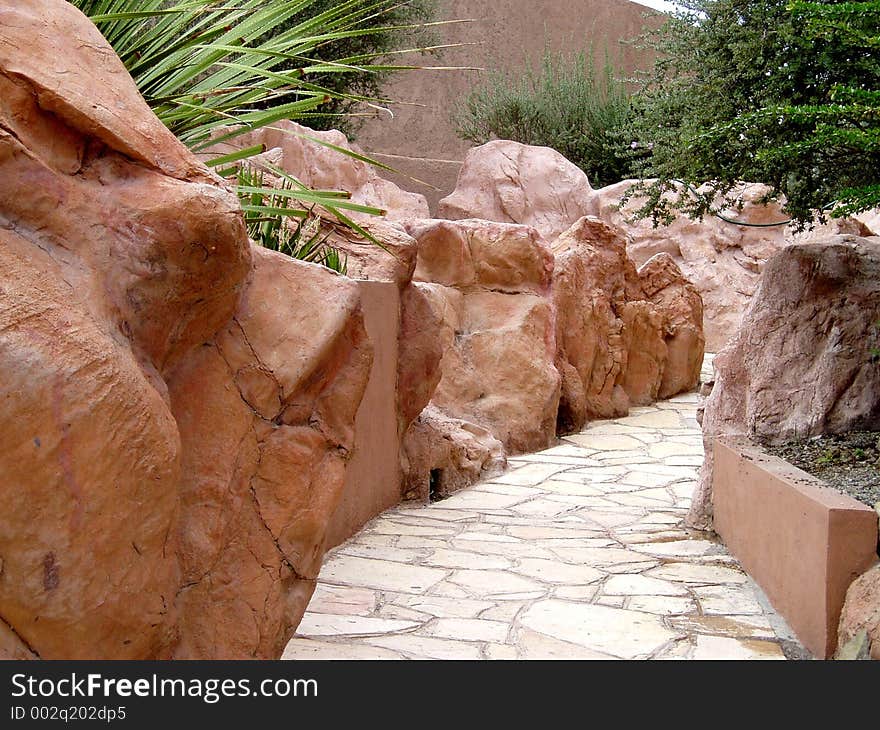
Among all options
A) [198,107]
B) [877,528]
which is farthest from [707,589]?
[198,107]

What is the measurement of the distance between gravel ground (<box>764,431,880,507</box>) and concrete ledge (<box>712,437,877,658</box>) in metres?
0.10

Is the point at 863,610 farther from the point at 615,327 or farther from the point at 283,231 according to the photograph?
the point at 615,327

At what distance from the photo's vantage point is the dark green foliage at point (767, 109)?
14.8 ft

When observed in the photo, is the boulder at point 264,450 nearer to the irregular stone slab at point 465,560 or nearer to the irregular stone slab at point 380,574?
the irregular stone slab at point 380,574

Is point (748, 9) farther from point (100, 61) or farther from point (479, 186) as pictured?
point (479, 186)

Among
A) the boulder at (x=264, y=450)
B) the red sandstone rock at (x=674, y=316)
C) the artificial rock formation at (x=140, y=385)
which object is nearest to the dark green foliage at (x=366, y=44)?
the red sandstone rock at (x=674, y=316)

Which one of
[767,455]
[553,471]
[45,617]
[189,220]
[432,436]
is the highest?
[189,220]

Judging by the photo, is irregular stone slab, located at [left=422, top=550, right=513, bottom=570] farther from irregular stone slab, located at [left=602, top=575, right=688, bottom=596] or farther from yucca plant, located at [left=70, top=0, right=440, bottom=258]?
yucca plant, located at [left=70, top=0, right=440, bottom=258]

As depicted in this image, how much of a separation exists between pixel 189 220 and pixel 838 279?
3806 millimetres

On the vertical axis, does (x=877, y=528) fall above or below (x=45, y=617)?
below

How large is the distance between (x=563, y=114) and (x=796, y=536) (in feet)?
47.8

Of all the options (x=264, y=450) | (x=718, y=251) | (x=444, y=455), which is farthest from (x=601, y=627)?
(x=718, y=251)

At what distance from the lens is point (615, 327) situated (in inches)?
376

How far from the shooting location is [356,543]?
5.12m
